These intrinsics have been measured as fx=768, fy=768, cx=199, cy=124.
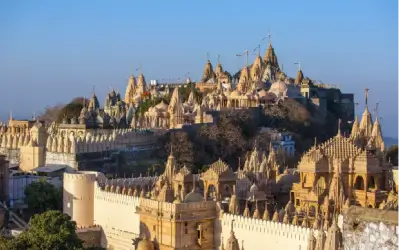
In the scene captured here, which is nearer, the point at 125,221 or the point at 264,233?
the point at 264,233

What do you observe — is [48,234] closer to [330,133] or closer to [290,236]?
[290,236]

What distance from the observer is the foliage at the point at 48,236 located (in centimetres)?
2058

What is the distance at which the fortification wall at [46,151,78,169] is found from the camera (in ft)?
124

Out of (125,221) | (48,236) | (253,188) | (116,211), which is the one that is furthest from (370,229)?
(116,211)

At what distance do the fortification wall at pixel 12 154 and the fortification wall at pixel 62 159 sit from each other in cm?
313

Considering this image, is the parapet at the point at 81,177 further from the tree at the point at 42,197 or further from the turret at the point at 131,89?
the turret at the point at 131,89

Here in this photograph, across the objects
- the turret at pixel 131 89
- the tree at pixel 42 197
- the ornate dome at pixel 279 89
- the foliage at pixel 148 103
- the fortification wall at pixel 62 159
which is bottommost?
the tree at pixel 42 197

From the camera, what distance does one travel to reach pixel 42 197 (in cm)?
3156

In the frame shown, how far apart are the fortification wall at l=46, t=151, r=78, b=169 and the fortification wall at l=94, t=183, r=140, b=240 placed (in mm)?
8869

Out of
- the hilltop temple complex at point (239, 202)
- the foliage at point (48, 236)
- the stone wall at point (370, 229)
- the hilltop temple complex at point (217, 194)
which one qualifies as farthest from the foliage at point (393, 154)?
the stone wall at point (370, 229)

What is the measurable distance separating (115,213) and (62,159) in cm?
1133

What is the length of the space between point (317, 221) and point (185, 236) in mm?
4744

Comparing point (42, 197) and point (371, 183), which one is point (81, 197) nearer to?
point (42, 197)

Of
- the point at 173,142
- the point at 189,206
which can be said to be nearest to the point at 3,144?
the point at 173,142
